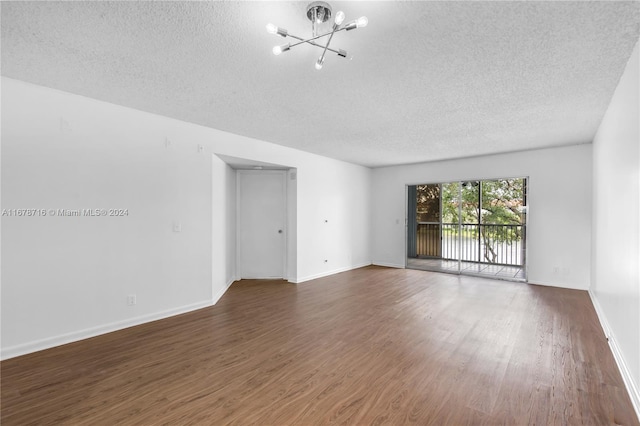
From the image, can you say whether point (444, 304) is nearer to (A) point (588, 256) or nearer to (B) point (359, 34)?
(A) point (588, 256)

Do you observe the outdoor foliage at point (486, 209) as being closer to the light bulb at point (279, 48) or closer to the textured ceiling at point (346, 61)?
the textured ceiling at point (346, 61)

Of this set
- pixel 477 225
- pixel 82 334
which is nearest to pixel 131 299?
pixel 82 334

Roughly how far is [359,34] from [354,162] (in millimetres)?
4893

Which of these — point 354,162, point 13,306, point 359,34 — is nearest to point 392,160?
point 354,162

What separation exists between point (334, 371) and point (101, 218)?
2.89 metres

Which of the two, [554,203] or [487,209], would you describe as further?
[487,209]

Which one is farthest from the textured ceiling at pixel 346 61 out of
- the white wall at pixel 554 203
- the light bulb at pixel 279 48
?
the white wall at pixel 554 203

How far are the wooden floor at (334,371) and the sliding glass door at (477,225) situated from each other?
2522 millimetres

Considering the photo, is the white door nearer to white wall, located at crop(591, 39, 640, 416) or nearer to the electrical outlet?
the electrical outlet

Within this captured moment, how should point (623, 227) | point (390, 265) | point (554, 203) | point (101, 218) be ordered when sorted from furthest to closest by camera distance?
1. point (390, 265)
2. point (554, 203)
3. point (101, 218)
4. point (623, 227)

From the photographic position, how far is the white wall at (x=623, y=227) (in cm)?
207

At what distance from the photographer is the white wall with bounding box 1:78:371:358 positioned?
270 centimetres

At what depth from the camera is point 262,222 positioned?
5809 millimetres

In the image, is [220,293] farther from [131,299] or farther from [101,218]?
[101,218]
